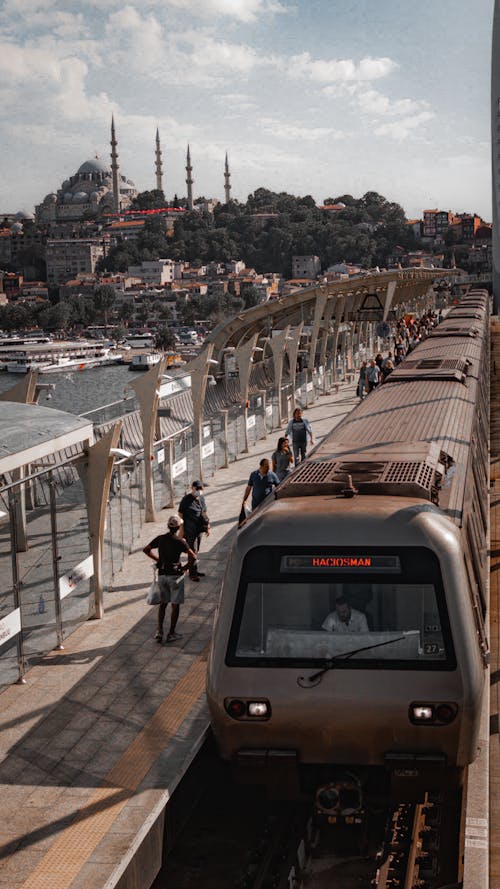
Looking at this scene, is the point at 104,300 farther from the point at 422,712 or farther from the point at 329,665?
the point at 422,712

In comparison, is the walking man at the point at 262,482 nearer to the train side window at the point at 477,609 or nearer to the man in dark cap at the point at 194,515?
the man in dark cap at the point at 194,515

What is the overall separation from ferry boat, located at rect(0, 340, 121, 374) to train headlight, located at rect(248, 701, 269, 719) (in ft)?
341

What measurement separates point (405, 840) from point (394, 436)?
9.98ft

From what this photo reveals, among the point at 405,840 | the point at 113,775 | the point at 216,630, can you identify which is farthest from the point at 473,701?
the point at 113,775

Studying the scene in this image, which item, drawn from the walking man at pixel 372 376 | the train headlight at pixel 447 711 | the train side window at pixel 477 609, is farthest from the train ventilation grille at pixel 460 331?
the train headlight at pixel 447 711

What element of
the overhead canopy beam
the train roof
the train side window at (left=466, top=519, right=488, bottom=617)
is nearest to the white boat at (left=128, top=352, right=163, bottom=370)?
the overhead canopy beam

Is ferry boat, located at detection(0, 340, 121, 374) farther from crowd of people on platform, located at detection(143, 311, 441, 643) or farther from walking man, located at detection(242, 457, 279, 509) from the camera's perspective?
walking man, located at detection(242, 457, 279, 509)

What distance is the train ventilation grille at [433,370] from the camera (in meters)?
12.4

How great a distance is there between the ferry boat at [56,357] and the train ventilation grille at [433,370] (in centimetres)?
9652

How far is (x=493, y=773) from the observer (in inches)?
286

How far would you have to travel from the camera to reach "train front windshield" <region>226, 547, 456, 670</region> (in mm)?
6211

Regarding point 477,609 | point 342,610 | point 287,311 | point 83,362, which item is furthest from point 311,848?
point 83,362

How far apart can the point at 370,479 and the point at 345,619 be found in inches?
42.4

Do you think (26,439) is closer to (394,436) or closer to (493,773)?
(394,436)
